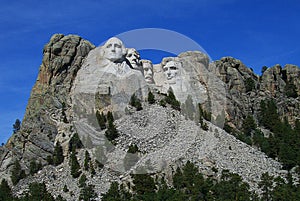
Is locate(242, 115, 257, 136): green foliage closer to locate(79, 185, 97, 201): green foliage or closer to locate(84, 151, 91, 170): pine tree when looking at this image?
locate(84, 151, 91, 170): pine tree

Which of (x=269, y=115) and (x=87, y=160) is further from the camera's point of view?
(x=269, y=115)

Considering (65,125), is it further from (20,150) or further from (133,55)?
(133,55)

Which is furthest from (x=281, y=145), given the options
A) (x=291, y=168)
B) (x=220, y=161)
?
(x=220, y=161)

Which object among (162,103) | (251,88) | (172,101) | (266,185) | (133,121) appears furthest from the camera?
(251,88)

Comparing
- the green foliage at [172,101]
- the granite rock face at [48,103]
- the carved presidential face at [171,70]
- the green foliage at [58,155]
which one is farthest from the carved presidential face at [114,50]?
the green foliage at [58,155]

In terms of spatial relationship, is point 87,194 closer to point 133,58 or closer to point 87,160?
point 87,160

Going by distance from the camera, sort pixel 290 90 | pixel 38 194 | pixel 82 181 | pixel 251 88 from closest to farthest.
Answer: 1. pixel 38 194
2. pixel 82 181
3. pixel 251 88
4. pixel 290 90

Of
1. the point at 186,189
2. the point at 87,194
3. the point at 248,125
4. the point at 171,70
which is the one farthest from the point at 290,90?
the point at 87,194

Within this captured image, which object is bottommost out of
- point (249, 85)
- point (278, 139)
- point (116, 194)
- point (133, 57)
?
point (116, 194)
